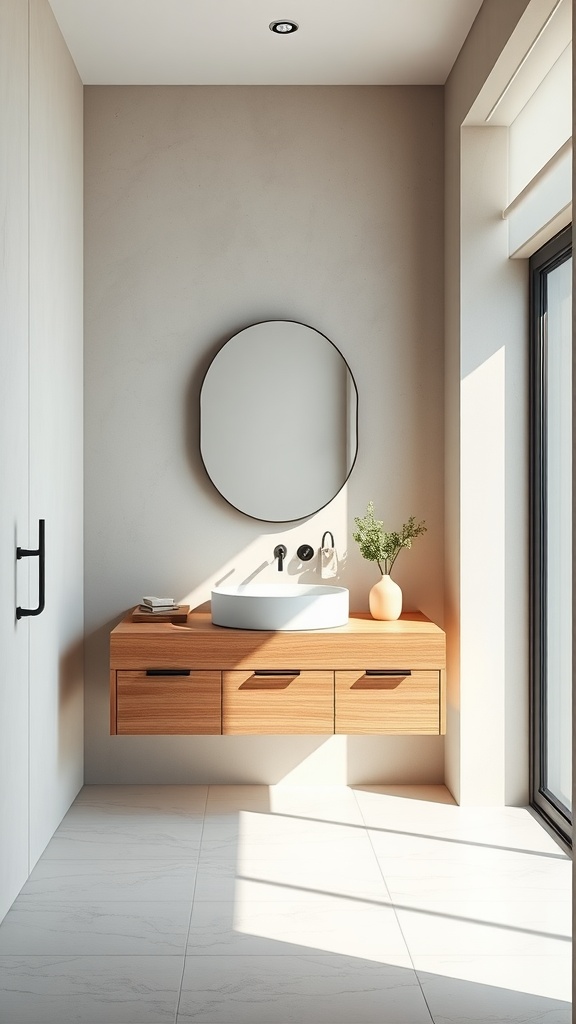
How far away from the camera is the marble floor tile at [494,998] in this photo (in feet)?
6.87

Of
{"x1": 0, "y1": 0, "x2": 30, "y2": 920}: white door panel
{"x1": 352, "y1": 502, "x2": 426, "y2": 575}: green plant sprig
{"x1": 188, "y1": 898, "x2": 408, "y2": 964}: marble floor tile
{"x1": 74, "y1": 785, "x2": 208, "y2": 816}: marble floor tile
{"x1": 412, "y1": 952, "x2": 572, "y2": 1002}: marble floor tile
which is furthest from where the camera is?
{"x1": 352, "y1": 502, "x2": 426, "y2": 575}: green plant sprig

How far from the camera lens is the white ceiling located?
10.4 feet

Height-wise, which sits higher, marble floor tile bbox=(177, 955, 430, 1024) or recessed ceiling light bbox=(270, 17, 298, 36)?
recessed ceiling light bbox=(270, 17, 298, 36)

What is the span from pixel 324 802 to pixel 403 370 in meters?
1.73

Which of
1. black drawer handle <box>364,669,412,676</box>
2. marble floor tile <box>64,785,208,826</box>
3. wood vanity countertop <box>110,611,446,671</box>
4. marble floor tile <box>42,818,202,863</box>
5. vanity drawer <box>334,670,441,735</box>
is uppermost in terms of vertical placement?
wood vanity countertop <box>110,611,446,671</box>

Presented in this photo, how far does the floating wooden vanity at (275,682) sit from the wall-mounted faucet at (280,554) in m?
0.53

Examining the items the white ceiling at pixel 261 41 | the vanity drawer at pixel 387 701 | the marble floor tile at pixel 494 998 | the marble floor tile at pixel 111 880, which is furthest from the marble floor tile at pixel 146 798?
the white ceiling at pixel 261 41

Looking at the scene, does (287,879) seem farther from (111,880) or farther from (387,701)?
(387,701)

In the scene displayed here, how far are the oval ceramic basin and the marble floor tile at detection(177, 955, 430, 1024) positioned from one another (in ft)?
4.01

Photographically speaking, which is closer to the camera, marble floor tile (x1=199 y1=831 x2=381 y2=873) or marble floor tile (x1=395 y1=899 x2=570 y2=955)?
marble floor tile (x1=395 y1=899 x2=570 y2=955)

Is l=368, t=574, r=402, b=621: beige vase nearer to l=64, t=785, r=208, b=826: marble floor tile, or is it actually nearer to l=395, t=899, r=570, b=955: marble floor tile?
l=64, t=785, r=208, b=826: marble floor tile

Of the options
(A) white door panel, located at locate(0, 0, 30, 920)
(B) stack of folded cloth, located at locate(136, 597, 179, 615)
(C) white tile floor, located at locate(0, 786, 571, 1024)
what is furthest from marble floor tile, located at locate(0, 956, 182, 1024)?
(B) stack of folded cloth, located at locate(136, 597, 179, 615)

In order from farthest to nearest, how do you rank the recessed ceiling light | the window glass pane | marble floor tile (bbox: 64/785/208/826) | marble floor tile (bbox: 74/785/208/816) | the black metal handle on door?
marble floor tile (bbox: 74/785/208/816) → marble floor tile (bbox: 64/785/208/826) → the recessed ceiling light → the window glass pane → the black metal handle on door

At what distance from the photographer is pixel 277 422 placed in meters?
3.81
